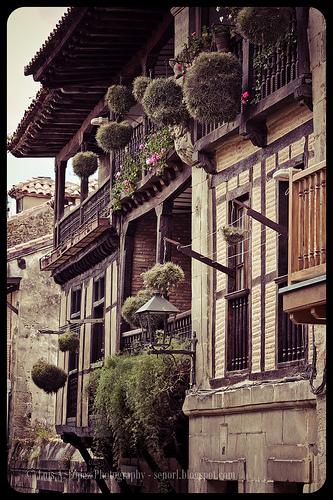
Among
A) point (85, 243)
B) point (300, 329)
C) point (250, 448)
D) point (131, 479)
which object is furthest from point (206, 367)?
point (85, 243)

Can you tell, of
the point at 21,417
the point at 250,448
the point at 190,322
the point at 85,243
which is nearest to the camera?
the point at 250,448

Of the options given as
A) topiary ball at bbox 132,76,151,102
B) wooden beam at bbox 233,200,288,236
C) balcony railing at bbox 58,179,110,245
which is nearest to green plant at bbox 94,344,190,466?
topiary ball at bbox 132,76,151,102

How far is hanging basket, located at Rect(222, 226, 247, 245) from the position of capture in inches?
634

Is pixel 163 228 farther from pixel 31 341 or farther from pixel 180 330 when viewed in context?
pixel 31 341

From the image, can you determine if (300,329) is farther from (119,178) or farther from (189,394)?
(119,178)

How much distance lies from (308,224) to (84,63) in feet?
34.7

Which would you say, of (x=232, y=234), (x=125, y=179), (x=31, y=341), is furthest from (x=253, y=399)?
(x=31, y=341)

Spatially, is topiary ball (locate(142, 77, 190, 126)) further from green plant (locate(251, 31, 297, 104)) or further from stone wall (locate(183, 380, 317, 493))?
stone wall (locate(183, 380, 317, 493))

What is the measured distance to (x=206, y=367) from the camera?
17.5 metres

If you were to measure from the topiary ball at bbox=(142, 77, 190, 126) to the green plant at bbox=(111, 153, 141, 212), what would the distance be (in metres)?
3.34

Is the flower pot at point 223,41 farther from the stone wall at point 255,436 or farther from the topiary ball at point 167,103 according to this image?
the stone wall at point 255,436

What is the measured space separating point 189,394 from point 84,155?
26.0ft

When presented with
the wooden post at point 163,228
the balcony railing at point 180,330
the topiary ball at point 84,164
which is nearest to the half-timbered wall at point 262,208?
the balcony railing at point 180,330

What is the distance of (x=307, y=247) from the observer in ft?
41.2
